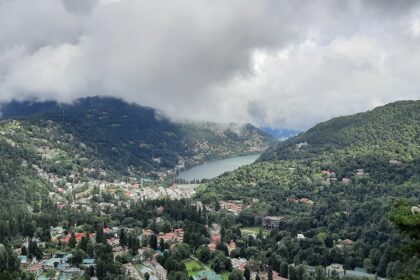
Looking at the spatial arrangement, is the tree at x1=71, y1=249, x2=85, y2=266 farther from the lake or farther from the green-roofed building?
the lake

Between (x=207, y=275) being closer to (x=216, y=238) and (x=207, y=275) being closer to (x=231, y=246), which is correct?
(x=231, y=246)

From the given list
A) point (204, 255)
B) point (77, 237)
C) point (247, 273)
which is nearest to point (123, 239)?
point (77, 237)

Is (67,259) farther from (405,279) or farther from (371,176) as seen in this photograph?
(371,176)

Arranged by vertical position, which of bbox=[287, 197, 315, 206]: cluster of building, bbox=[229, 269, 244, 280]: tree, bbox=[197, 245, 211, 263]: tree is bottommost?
bbox=[229, 269, 244, 280]: tree

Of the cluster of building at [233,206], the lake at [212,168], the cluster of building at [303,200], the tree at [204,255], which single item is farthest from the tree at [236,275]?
the lake at [212,168]

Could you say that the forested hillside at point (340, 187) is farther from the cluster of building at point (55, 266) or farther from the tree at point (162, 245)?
the cluster of building at point (55, 266)

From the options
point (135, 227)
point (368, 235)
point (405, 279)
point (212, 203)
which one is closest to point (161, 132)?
point (212, 203)

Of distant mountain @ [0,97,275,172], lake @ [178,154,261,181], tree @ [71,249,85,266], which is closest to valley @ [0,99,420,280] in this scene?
tree @ [71,249,85,266]
